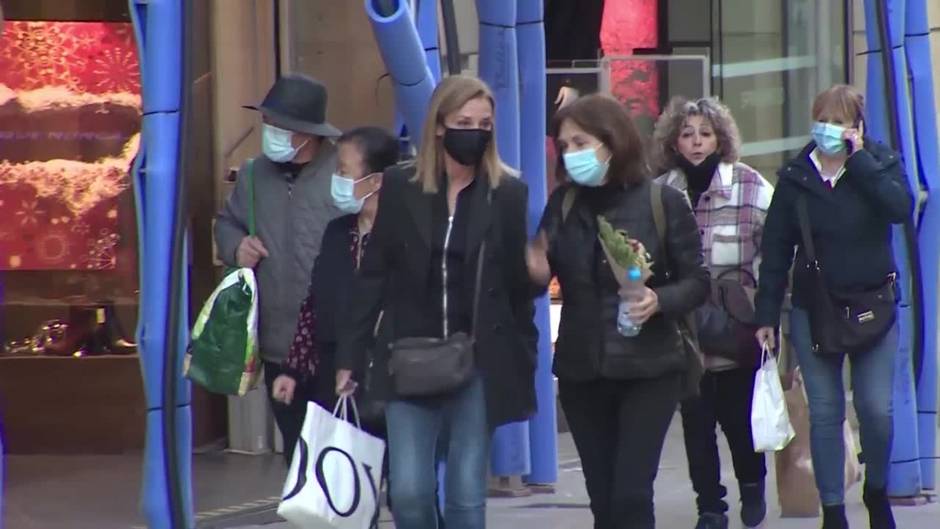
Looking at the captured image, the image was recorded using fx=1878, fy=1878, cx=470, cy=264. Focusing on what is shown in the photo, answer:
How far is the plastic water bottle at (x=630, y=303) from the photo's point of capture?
5395 mm

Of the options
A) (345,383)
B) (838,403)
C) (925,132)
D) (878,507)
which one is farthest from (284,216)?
(925,132)

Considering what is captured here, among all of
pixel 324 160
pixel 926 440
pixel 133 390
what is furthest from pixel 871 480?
pixel 133 390

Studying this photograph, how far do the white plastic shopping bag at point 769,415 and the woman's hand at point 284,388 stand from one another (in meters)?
1.71

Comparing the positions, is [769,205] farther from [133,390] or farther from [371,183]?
[133,390]

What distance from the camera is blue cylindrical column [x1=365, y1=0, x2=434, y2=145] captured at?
6039 millimetres

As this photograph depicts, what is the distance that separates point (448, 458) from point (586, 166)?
37.4 inches

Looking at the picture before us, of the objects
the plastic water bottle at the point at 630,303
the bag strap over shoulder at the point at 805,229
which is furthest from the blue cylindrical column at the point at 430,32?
the plastic water bottle at the point at 630,303

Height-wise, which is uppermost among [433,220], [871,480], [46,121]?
[46,121]

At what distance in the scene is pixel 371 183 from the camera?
6.03 meters

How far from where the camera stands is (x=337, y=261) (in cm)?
604

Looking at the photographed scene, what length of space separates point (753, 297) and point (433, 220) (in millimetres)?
2038

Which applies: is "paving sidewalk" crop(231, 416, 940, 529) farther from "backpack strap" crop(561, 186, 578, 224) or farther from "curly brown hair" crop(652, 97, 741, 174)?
"backpack strap" crop(561, 186, 578, 224)

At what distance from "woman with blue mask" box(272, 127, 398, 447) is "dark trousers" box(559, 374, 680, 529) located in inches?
33.2

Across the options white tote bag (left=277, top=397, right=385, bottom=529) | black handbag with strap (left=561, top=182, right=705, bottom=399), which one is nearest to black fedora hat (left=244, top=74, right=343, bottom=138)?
black handbag with strap (left=561, top=182, right=705, bottom=399)
